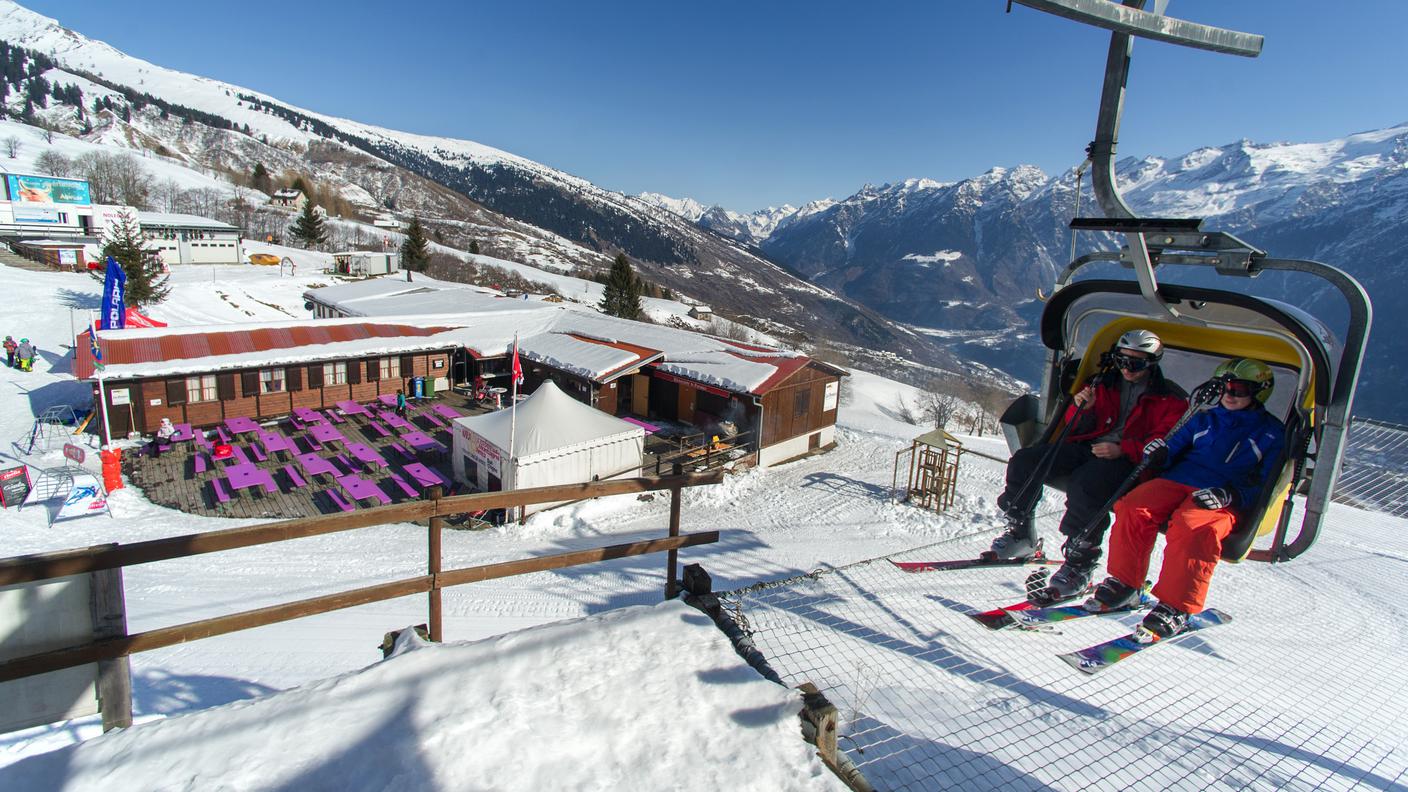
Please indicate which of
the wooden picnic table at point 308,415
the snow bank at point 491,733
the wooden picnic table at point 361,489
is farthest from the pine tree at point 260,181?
the snow bank at point 491,733

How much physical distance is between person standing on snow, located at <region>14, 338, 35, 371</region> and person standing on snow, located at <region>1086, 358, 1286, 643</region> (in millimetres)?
37614

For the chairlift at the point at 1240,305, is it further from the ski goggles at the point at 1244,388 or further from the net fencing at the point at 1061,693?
the net fencing at the point at 1061,693

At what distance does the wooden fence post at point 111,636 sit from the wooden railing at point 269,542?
0.24 ft

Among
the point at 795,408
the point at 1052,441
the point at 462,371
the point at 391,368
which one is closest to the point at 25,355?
the point at 391,368

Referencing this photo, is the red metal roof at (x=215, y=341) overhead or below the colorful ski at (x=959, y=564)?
below

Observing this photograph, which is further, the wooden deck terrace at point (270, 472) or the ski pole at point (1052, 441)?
the wooden deck terrace at point (270, 472)

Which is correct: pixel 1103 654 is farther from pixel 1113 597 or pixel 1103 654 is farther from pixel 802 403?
pixel 802 403

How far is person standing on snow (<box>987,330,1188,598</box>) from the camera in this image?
16.7 ft

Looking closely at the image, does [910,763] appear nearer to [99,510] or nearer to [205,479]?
[99,510]

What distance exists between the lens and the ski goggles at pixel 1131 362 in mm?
5170

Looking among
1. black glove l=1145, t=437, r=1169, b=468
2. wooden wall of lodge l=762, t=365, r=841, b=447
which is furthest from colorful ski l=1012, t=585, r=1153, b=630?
wooden wall of lodge l=762, t=365, r=841, b=447

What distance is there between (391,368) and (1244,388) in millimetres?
27802

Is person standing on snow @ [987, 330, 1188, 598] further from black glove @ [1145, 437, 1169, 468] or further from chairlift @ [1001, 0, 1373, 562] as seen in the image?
chairlift @ [1001, 0, 1373, 562]

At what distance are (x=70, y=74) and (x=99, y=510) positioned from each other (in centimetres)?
24870
